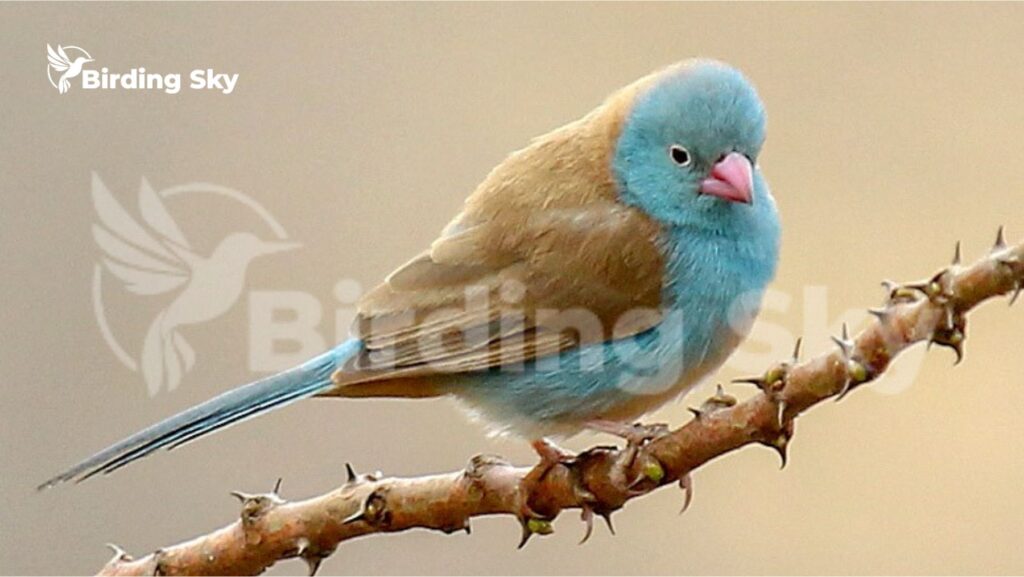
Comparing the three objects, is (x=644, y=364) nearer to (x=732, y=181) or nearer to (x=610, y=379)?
(x=610, y=379)

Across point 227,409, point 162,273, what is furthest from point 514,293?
point 162,273

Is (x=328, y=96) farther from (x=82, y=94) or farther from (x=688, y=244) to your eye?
(x=688, y=244)

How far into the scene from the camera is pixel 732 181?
3041 mm

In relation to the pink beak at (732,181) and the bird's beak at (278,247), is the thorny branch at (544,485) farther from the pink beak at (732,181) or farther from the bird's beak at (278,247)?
the bird's beak at (278,247)

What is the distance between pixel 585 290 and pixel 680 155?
347 mm

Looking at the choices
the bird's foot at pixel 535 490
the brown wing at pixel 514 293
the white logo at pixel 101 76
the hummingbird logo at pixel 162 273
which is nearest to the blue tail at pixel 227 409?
the brown wing at pixel 514 293

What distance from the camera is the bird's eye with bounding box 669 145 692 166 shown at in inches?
124

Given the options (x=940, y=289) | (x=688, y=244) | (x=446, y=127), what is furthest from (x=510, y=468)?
(x=446, y=127)

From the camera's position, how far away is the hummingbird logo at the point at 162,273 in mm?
4230

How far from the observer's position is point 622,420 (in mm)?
2992

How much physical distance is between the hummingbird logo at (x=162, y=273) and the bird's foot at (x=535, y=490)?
68.2 inches

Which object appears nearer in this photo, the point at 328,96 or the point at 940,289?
the point at 940,289

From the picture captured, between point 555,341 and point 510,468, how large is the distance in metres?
0.49

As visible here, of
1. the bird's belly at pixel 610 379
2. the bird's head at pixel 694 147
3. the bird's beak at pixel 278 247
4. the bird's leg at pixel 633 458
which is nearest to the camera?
the bird's leg at pixel 633 458
